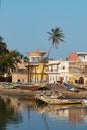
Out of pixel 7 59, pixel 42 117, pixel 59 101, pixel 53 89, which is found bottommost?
pixel 42 117

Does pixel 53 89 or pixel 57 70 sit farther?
pixel 57 70

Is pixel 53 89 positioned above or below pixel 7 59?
below

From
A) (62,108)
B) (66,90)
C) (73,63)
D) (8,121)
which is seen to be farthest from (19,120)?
(73,63)

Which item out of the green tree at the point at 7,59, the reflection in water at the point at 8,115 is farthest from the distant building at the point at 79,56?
the reflection in water at the point at 8,115

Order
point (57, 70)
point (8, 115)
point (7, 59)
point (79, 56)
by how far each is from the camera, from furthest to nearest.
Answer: point (7, 59), point (79, 56), point (57, 70), point (8, 115)

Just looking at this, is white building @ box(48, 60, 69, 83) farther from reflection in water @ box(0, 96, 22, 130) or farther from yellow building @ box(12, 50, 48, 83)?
reflection in water @ box(0, 96, 22, 130)

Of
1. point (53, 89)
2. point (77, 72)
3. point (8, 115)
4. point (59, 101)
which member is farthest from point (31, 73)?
point (8, 115)

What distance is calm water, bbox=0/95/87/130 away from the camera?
159ft

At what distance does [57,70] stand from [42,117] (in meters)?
58.7

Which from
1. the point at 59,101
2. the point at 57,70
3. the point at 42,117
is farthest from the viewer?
the point at 57,70

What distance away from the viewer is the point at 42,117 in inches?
2206

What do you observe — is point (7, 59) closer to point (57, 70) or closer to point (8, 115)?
point (57, 70)

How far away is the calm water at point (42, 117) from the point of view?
48375mm

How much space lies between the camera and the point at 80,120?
52.3 metres
